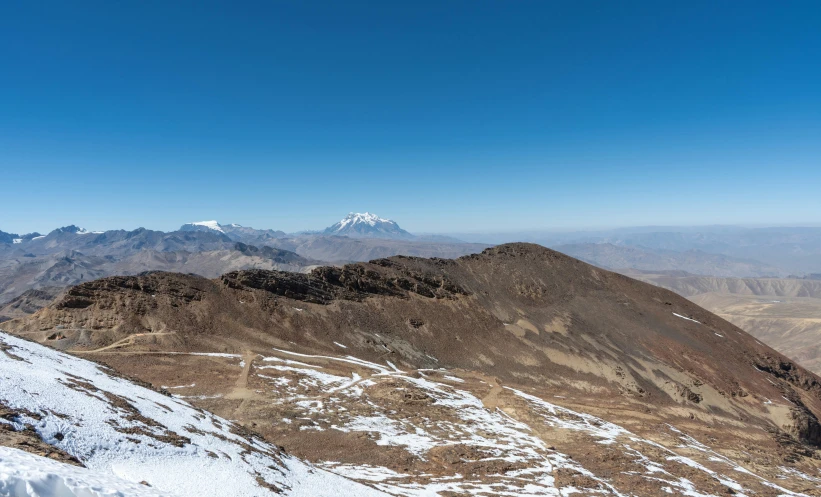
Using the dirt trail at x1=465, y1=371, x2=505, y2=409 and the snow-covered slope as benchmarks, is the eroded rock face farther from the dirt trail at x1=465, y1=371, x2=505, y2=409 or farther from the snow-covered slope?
the snow-covered slope

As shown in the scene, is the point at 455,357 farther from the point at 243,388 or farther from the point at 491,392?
the point at 243,388

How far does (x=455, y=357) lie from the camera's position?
213ft

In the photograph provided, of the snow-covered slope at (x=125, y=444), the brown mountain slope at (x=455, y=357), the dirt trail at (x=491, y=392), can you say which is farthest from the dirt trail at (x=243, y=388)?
the dirt trail at (x=491, y=392)

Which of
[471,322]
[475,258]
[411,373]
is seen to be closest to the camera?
[411,373]

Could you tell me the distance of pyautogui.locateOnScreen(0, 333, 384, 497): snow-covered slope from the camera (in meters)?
8.30

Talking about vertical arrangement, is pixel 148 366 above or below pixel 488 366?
above

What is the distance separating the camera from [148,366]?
39469 millimetres

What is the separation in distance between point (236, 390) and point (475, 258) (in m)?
76.0

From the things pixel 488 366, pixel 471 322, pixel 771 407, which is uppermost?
pixel 471 322

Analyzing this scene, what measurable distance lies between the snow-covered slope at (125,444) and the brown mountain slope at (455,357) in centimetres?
945

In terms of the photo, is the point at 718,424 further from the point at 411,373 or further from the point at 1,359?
the point at 1,359

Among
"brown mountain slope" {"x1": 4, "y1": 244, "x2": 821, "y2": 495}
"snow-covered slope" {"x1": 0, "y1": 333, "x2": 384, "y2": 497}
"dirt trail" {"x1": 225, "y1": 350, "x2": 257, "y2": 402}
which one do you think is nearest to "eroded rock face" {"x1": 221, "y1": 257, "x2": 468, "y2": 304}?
"brown mountain slope" {"x1": 4, "y1": 244, "x2": 821, "y2": 495}

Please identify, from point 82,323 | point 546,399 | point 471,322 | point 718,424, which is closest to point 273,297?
point 82,323

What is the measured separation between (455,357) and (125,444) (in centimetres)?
5625
